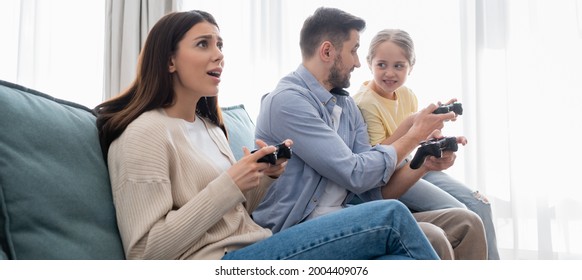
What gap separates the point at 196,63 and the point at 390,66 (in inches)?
33.3

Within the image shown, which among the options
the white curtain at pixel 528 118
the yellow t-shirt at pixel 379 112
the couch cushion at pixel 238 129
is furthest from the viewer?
the white curtain at pixel 528 118

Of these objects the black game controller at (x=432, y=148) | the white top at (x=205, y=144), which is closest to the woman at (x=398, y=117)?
the black game controller at (x=432, y=148)

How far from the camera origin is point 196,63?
1297mm

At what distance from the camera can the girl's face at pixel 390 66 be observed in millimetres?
1908

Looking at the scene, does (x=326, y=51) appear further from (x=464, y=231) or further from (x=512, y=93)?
(x=512, y=93)

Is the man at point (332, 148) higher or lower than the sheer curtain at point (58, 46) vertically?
lower

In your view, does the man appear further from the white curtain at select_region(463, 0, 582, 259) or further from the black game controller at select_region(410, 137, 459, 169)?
the white curtain at select_region(463, 0, 582, 259)

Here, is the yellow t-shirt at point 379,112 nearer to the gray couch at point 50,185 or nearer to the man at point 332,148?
the man at point 332,148

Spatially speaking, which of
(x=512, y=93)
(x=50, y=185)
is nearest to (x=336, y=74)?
(x=50, y=185)

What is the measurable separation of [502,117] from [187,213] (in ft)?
6.39

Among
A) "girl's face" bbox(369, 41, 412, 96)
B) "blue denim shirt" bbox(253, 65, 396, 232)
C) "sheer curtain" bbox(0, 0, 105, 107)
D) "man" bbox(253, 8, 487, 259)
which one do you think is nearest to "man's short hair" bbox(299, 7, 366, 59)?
"man" bbox(253, 8, 487, 259)

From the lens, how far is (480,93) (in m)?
2.59

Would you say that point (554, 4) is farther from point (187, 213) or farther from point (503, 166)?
point (187, 213)

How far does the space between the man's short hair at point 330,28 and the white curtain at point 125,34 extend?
54.6 inches
